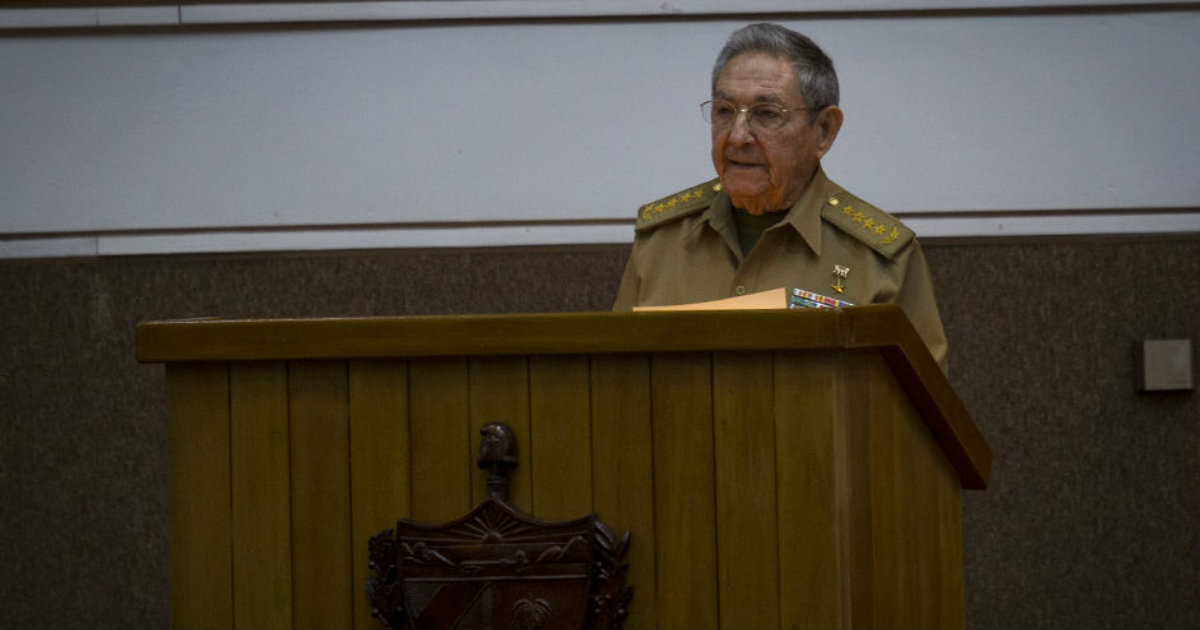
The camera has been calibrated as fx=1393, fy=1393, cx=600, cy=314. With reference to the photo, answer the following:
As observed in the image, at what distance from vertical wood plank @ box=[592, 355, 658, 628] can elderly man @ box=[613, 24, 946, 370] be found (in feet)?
2.72

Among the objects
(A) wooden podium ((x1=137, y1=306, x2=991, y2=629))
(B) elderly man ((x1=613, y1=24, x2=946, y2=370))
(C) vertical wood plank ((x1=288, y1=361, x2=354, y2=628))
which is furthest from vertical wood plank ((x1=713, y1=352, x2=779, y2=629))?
(B) elderly man ((x1=613, y1=24, x2=946, y2=370))

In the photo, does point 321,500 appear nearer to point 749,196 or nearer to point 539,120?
point 749,196

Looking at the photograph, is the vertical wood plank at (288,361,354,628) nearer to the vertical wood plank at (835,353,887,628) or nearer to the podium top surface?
the podium top surface

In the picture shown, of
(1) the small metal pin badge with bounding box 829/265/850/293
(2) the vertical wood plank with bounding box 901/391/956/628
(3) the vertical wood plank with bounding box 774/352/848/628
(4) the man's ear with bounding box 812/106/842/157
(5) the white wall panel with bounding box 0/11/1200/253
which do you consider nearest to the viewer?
(3) the vertical wood plank with bounding box 774/352/848/628

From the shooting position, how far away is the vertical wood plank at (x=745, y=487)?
1.66m

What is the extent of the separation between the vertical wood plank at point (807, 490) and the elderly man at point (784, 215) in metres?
0.78

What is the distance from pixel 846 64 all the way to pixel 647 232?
967mm

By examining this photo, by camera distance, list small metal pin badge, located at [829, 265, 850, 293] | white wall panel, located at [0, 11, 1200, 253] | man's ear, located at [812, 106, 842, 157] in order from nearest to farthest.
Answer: small metal pin badge, located at [829, 265, 850, 293] < man's ear, located at [812, 106, 842, 157] < white wall panel, located at [0, 11, 1200, 253]

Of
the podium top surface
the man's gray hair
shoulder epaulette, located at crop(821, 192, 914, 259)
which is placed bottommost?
the podium top surface

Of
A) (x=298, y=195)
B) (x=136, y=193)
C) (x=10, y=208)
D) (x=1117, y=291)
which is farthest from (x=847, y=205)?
(x=10, y=208)

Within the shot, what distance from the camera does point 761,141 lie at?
248 centimetres

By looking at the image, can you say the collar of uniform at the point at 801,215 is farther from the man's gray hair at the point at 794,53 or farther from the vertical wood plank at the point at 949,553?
the vertical wood plank at the point at 949,553

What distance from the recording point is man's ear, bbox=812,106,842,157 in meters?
2.56

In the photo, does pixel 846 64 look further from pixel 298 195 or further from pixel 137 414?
pixel 137 414
